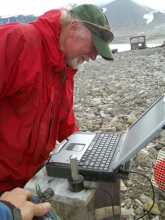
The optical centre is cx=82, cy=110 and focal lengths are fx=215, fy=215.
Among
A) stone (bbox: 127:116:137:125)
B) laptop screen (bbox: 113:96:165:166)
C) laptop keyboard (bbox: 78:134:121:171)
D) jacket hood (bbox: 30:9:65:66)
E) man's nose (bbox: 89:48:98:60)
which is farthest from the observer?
stone (bbox: 127:116:137:125)

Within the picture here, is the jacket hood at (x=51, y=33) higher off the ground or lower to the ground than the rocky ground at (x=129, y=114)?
higher

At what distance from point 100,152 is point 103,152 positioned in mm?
17

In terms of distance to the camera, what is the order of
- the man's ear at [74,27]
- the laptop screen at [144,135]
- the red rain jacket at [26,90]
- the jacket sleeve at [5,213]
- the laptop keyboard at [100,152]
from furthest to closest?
the man's ear at [74,27] < the red rain jacket at [26,90] < the laptop keyboard at [100,152] < the laptop screen at [144,135] < the jacket sleeve at [5,213]

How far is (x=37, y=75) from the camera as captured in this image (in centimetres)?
129

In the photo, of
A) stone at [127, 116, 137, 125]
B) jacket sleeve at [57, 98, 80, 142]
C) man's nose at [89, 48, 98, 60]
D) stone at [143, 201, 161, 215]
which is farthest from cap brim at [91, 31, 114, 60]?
stone at [127, 116, 137, 125]

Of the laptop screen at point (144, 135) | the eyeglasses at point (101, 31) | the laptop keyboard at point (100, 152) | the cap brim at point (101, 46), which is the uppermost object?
the eyeglasses at point (101, 31)

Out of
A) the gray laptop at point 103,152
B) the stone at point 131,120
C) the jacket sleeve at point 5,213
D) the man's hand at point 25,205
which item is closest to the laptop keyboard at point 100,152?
the gray laptop at point 103,152

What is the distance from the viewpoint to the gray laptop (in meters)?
0.90

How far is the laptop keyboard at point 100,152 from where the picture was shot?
3.40 feet

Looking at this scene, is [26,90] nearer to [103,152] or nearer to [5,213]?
[103,152]

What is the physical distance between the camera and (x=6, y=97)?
132 cm

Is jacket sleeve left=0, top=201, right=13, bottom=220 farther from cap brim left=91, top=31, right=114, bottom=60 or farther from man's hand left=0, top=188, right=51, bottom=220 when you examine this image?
cap brim left=91, top=31, right=114, bottom=60

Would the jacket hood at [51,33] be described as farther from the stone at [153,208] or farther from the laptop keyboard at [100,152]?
the stone at [153,208]

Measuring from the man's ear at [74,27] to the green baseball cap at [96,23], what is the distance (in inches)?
1.9
